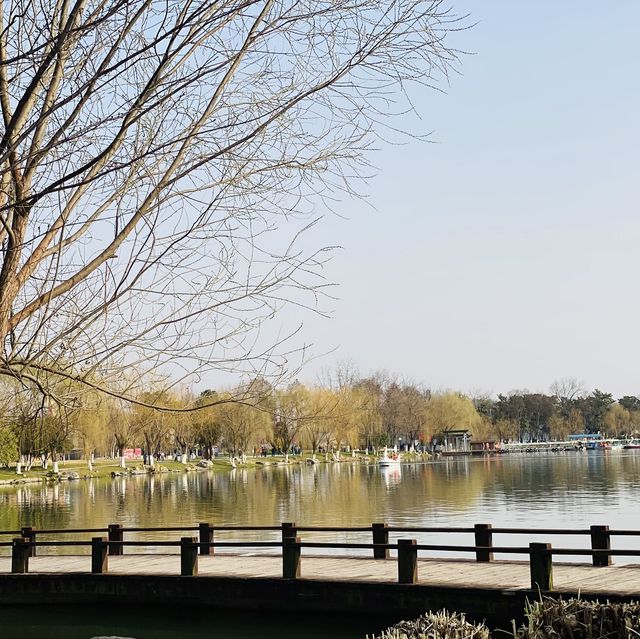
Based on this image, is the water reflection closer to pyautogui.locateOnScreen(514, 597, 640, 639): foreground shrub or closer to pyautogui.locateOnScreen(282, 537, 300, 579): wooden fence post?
pyautogui.locateOnScreen(282, 537, 300, 579): wooden fence post

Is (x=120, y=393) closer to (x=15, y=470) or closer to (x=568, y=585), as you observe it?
(x=568, y=585)

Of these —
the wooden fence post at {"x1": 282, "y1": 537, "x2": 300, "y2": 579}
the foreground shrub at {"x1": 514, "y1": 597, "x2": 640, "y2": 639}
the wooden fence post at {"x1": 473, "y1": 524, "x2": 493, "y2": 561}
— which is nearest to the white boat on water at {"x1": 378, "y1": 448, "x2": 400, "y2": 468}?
the wooden fence post at {"x1": 473, "y1": 524, "x2": 493, "y2": 561}

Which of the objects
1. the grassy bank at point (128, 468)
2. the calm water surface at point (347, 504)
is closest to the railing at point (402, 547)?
the calm water surface at point (347, 504)

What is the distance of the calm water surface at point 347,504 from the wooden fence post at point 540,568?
13103mm

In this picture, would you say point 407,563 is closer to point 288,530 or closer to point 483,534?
point 483,534

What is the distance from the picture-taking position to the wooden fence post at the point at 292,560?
44.8 ft

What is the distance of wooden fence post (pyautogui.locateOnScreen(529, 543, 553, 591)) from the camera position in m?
11.8

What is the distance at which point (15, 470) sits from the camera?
237ft

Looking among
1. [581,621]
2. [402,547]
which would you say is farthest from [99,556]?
[581,621]

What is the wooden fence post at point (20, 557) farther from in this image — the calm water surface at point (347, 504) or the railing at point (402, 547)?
the calm water surface at point (347, 504)

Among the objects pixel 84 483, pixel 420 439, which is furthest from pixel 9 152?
pixel 420 439

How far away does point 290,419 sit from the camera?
18.9 feet

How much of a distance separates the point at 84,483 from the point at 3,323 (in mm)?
63037

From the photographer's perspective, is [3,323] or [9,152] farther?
[3,323]
